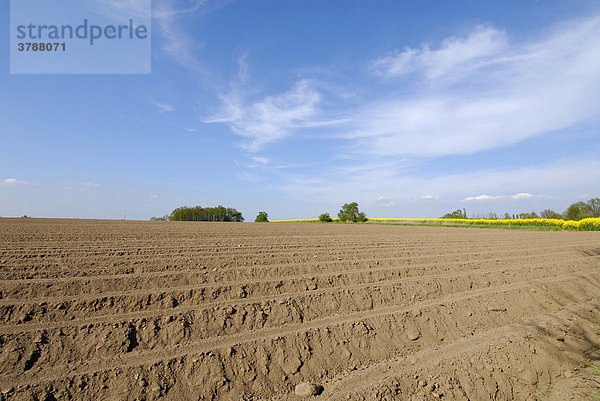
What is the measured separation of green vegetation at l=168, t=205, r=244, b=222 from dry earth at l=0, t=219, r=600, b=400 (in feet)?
236

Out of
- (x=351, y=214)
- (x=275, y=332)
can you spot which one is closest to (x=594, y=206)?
(x=351, y=214)

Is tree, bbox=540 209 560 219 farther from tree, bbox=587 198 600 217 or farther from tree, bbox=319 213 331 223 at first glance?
tree, bbox=319 213 331 223

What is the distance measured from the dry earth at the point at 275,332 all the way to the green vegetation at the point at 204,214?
7200 centimetres

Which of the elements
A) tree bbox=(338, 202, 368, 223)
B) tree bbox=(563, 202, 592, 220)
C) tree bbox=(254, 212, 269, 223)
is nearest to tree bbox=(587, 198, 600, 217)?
tree bbox=(563, 202, 592, 220)

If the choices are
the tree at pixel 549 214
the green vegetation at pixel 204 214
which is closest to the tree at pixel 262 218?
the green vegetation at pixel 204 214

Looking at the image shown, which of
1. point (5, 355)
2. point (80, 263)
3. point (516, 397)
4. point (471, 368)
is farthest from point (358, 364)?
point (80, 263)

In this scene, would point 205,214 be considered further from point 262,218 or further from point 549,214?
point 549,214

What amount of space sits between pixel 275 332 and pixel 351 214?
72.7 metres

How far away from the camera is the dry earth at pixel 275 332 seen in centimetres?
373

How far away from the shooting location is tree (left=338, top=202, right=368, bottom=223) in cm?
7462

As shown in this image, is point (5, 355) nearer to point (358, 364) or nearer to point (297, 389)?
point (297, 389)

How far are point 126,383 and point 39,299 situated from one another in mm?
2547

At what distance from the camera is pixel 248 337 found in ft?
14.9

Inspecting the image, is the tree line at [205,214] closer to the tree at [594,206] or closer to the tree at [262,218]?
the tree at [262,218]
